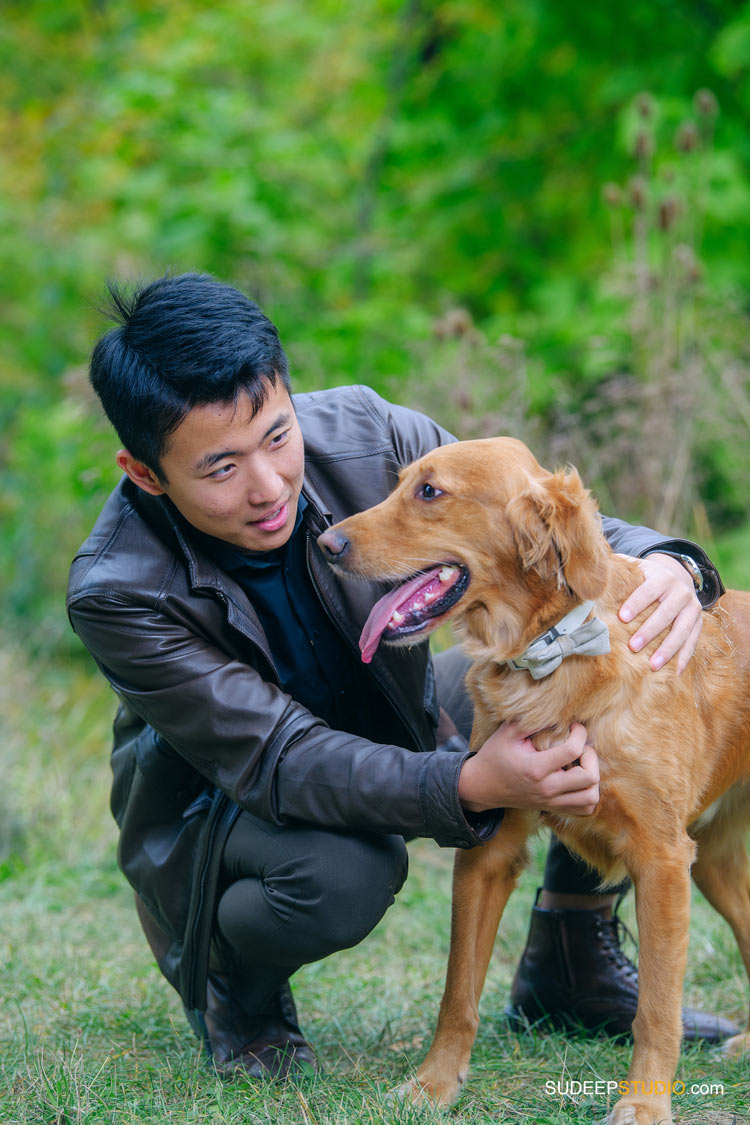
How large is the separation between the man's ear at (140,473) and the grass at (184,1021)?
137 cm

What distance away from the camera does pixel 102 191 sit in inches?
361

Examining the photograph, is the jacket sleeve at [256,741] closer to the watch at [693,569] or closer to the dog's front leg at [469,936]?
the dog's front leg at [469,936]

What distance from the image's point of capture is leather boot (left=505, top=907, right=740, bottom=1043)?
115 inches

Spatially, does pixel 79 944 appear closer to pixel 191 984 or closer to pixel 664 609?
pixel 191 984

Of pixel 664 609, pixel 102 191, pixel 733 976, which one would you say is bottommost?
pixel 733 976

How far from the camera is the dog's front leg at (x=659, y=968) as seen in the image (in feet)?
7.64

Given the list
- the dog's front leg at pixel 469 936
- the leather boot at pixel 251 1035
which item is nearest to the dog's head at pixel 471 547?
the dog's front leg at pixel 469 936

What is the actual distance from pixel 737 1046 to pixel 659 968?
64 centimetres

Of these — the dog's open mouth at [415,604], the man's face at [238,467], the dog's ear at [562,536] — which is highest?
the man's face at [238,467]

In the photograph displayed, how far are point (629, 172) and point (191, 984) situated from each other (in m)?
6.26

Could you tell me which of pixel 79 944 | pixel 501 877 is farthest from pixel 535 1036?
pixel 79 944

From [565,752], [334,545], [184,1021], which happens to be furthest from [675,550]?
[184,1021]

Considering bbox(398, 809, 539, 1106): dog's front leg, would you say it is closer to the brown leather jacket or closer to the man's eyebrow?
the brown leather jacket

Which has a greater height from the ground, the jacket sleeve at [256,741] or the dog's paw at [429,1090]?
the jacket sleeve at [256,741]
